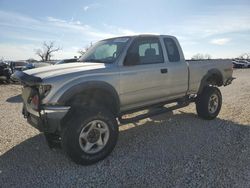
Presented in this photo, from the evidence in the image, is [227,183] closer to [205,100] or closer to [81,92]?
[81,92]

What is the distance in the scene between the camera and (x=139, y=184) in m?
3.50

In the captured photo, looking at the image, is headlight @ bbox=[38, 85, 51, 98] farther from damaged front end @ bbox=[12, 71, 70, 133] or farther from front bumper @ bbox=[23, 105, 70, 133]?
front bumper @ bbox=[23, 105, 70, 133]

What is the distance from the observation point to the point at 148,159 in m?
4.30

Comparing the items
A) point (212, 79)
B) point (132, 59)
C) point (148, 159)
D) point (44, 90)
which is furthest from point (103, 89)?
point (212, 79)

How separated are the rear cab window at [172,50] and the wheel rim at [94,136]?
2.27 meters

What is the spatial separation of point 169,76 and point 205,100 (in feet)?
5.12

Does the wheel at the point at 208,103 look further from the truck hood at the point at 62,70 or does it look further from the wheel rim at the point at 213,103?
the truck hood at the point at 62,70

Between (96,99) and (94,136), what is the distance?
656mm

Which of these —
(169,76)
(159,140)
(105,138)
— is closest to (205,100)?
(169,76)

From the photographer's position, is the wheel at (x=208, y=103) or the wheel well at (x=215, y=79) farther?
the wheel well at (x=215, y=79)

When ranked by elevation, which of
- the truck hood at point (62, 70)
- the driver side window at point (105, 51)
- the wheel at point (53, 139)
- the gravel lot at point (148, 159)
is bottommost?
the gravel lot at point (148, 159)

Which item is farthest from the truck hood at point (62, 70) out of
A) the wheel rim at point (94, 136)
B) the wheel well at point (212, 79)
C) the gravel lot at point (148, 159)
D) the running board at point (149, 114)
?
the wheel well at point (212, 79)

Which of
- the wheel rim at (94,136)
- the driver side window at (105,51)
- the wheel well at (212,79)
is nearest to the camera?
the wheel rim at (94,136)

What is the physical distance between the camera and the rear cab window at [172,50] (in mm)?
5688
